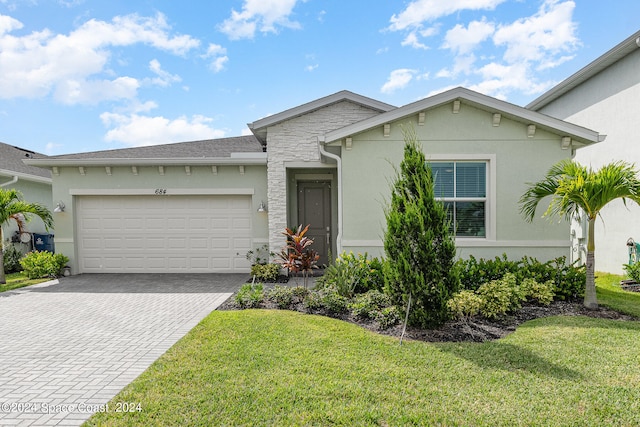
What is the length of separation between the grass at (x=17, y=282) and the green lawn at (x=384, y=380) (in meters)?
7.16

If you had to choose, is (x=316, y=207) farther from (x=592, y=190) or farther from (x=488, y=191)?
(x=592, y=190)

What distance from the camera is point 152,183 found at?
34.3 ft

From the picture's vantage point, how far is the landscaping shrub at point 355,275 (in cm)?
679

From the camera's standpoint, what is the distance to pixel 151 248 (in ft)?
35.1

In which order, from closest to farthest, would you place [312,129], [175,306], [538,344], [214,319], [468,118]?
[538,344]
[214,319]
[175,306]
[468,118]
[312,129]

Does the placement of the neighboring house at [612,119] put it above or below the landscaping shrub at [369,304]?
above

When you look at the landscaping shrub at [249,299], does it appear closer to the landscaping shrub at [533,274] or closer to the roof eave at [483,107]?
the roof eave at [483,107]

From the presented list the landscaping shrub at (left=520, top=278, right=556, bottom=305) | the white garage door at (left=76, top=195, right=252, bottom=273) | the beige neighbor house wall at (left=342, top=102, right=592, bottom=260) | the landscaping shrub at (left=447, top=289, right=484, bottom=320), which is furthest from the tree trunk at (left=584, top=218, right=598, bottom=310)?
the white garage door at (left=76, top=195, right=252, bottom=273)

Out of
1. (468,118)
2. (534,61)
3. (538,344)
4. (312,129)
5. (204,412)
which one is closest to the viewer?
(204,412)

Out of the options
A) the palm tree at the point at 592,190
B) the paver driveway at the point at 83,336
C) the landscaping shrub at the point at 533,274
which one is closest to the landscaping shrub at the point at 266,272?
the paver driveway at the point at 83,336

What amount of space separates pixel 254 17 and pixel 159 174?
5.51 m

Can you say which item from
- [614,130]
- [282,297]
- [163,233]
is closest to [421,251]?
[282,297]

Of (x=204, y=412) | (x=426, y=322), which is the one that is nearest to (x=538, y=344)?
(x=426, y=322)

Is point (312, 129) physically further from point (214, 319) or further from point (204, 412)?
point (204, 412)
